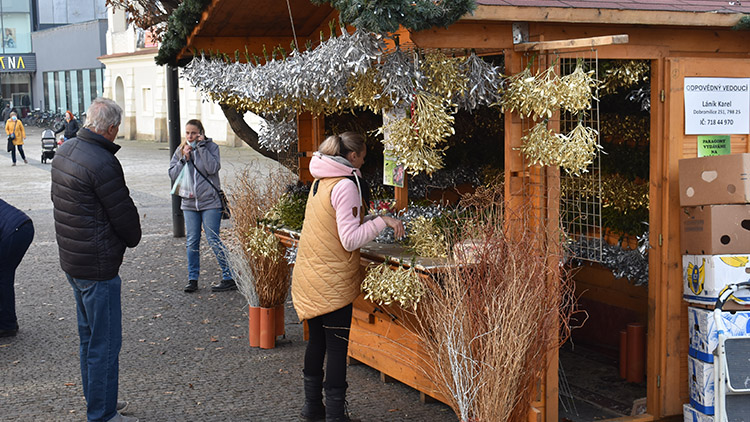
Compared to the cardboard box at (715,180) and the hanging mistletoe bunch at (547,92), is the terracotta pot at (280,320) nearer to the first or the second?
the hanging mistletoe bunch at (547,92)

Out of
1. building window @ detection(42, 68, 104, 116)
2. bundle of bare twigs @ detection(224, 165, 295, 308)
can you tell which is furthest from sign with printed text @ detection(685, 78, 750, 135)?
building window @ detection(42, 68, 104, 116)

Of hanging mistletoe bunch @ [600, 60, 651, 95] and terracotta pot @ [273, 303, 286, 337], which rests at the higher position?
hanging mistletoe bunch @ [600, 60, 651, 95]

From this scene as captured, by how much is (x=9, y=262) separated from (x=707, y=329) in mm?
5249

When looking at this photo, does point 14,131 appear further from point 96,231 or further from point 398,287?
point 398,287

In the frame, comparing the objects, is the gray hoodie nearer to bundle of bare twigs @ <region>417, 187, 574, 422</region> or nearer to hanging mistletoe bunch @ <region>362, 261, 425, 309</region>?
hanging mistletoe bunch @ <region>362, 261, 425, 309</region>

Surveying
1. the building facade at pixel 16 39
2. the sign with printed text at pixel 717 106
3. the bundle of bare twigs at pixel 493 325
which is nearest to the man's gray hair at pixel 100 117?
the bundle of bare twigs at pixel 493 325

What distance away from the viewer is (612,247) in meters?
5.86

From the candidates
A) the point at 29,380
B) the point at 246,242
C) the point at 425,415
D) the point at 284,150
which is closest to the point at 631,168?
the point at 425,415

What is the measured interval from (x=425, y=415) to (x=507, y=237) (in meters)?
1.43

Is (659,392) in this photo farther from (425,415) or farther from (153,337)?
(153,337)

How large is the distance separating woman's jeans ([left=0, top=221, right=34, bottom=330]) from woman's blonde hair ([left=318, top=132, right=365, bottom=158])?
3184mm

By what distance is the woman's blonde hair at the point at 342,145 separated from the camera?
4922mm

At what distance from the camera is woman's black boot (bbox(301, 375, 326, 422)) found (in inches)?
201

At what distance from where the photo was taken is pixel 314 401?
203 inches
